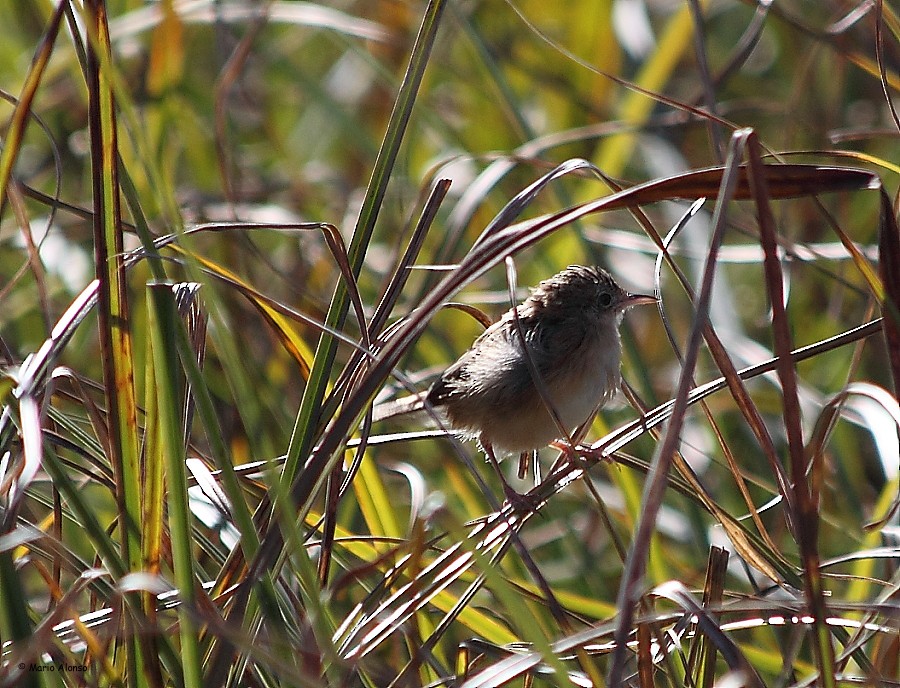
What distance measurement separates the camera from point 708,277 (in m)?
1.59

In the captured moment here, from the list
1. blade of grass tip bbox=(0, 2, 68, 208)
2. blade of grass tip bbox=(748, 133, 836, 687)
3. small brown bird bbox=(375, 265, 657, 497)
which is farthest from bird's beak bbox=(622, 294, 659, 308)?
blade of grass tip bbox=(0, 2, 68, 208)

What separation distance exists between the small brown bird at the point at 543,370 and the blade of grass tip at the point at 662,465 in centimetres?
153

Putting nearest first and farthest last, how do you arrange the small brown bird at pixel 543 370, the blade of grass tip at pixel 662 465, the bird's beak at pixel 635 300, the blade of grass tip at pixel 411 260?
the blade of grass tip at pixel 662 465
the blade of grass tip at pixel 411 260
the small brown bird at pixel 543 370
the bird's beak at pixel 635 300

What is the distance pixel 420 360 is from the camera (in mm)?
4148

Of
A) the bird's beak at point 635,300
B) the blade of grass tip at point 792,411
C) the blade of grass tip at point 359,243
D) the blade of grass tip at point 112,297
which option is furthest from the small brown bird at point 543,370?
the blade of grass tip at point 792,411

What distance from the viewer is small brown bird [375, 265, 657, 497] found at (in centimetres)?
327

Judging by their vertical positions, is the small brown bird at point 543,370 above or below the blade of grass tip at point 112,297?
below

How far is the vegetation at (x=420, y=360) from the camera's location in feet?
5.87

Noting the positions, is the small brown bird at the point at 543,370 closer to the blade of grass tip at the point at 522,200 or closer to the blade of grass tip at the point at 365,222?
the blade of grass tip at the point at 365,222

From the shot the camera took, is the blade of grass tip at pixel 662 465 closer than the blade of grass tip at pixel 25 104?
Yes

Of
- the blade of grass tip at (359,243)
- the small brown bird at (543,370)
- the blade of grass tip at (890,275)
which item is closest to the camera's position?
the blade of grass tip at (890,275)

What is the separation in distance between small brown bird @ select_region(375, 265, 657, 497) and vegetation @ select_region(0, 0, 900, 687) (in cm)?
14

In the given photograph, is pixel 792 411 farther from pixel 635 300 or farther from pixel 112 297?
pixel 635 300

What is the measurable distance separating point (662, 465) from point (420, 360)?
2.69 m
